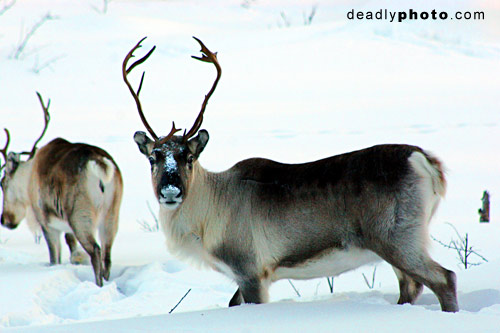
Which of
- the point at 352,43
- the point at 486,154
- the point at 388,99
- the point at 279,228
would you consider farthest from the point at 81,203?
the point at 352,43

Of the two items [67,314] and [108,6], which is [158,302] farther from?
[108,6]

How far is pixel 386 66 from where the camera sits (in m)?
24.3

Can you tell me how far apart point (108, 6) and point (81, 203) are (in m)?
30.0

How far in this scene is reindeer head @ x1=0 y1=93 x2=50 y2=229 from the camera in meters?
8.67

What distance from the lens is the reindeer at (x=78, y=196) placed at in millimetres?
7301

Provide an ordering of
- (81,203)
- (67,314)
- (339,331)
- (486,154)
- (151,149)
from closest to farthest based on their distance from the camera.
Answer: (339,331) < (151,149) < (67,314) < (81,203) < (486,154)

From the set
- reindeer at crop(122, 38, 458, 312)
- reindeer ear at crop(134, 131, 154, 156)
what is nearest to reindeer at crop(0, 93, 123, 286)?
reindeer ear at crop(134, 131, 154, 156)

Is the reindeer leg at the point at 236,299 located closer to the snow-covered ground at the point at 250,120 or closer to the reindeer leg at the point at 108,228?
the snow-covered ground at the point at 250,120

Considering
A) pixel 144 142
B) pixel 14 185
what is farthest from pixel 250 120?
pixel 144 142

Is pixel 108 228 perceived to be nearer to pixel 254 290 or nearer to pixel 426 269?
pixel 254 290

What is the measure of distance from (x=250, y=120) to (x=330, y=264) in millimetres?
13617

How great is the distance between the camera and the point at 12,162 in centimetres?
866

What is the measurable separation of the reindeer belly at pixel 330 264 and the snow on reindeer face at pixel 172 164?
0.88 metres

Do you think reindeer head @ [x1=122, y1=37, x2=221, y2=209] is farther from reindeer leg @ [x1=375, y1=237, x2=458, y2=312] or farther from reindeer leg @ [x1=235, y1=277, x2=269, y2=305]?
reindeer leg @ [x1=375, y1=237, x2=458, y2=312]
